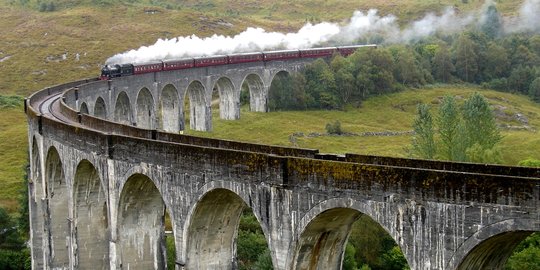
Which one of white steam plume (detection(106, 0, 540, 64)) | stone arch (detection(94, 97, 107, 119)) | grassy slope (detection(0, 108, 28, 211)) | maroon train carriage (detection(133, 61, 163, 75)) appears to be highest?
white steam plume (detection(106, 0, 540, 64))

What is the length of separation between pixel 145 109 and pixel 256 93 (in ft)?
89.6

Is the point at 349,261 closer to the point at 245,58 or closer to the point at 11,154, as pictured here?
the point at 11,154

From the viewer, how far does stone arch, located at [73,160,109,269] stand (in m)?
42.1

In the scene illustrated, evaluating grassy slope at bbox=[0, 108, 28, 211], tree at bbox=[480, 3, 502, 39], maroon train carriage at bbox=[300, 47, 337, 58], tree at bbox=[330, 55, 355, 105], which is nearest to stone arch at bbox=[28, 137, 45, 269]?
grassy slope at bbox=[0, 108, 28, 211]

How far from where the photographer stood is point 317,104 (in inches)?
4387

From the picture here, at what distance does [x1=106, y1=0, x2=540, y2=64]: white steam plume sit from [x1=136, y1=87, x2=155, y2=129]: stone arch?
26.2 meters

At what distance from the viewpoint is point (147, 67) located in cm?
8569

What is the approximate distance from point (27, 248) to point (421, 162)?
119ft

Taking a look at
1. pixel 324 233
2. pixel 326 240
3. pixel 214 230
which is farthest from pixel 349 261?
pixel 324 233

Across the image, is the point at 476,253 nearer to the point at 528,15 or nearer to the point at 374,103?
the point at 374,103

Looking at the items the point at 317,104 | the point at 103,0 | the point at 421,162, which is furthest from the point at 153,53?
the point at 421,162

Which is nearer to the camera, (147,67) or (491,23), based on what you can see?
(147,67)

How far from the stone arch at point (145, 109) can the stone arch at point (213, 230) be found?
184ft

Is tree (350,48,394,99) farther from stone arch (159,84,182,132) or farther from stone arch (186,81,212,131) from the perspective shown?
stone arch (159,84,182,132)
